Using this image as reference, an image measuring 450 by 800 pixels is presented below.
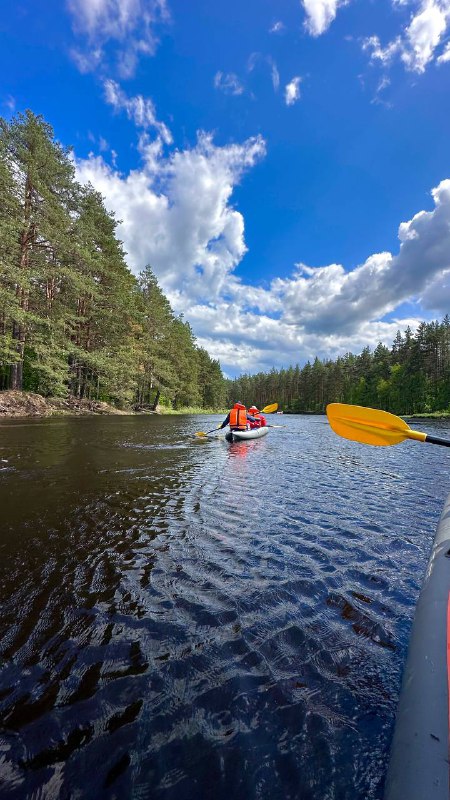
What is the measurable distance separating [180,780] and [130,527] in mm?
3509

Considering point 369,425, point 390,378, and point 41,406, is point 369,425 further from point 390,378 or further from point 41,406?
point 390,378

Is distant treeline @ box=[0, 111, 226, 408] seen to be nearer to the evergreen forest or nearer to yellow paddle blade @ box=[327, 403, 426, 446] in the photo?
the evergreen forest

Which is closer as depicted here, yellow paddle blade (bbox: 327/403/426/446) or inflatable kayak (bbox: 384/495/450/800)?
inflatable kayak (bbox: 384/495/450/800)

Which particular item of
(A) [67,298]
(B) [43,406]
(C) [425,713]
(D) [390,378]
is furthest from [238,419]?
(D) [390,378]

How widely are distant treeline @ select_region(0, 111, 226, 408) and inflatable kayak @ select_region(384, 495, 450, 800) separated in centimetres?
2203

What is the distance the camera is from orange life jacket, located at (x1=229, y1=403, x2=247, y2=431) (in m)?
16.4

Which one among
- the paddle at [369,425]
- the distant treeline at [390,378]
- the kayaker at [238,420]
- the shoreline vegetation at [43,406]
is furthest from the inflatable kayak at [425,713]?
the distant treeline at [390,378]

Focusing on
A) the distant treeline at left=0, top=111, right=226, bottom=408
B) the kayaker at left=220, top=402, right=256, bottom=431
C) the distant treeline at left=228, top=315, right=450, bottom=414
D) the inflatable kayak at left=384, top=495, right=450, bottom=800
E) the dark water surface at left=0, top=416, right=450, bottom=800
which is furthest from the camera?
the distant treeline at left=228, top=315, right=450, bottom=414

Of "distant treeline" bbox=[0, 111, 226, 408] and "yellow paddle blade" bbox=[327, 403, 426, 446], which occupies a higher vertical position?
"distant treeline" bbox=[0, 111, 226, 408]

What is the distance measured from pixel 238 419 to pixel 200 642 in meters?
13.8

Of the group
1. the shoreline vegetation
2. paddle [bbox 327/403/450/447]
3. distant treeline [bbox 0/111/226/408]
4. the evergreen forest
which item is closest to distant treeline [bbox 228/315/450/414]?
the evergreen forest

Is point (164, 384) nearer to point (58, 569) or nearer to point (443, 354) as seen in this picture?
point (58, 569)

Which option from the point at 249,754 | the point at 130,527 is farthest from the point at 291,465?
the point at 249,754

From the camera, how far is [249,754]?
1.90 meters
